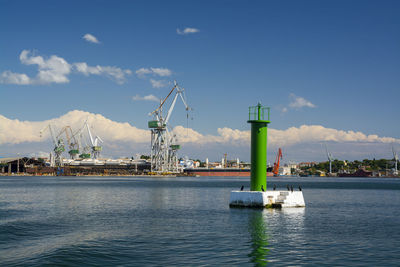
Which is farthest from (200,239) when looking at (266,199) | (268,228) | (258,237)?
(266,199)

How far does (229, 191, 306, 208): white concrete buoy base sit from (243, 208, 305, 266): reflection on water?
686 millimetres

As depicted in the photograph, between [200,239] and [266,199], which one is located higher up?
[266,199]

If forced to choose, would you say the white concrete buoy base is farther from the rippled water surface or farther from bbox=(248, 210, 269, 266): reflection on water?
bbox=(248, 210, 269, 266): reflection on water

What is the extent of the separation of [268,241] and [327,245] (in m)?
3.60

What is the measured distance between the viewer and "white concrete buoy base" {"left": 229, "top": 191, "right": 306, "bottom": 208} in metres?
42.8

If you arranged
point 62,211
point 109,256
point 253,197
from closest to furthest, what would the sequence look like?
point 109,256 < point 253,197 < point 62,211

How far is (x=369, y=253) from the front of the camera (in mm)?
23688

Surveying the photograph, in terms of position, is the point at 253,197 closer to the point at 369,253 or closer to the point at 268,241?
the point at 268,241

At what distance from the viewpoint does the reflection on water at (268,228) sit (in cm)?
2353

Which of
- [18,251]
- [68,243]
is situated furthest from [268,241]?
[18,251]

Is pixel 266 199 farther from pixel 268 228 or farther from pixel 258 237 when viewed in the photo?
pixel 258 237

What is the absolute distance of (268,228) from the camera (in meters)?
32.1

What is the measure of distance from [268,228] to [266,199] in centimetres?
1081

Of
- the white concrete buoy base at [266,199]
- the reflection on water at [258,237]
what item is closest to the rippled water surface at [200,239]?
the reflection on water at [258,237]
